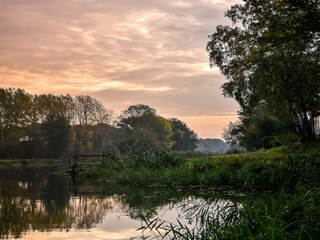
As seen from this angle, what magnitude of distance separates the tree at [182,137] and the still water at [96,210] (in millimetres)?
105386

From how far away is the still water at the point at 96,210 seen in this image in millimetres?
10703

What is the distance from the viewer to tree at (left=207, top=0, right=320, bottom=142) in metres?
17.4

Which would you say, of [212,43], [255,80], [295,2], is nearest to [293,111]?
[255,80]

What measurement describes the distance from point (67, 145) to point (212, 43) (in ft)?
168

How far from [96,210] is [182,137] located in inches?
4654

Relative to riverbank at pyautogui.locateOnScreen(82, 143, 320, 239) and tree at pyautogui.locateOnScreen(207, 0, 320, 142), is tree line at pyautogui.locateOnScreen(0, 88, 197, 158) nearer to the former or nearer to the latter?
tree at pyautogui.locateOnScreen(207, 0, 320, 142)

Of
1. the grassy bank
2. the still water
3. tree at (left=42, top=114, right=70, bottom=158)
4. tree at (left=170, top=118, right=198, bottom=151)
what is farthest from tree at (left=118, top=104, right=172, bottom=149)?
the still water

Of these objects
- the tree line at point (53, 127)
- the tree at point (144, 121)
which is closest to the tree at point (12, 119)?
the tree line at point (53, 127)

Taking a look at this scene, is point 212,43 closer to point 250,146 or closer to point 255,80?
point 255,80

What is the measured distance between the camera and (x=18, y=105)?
77562mm

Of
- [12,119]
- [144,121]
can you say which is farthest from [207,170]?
[144,121]

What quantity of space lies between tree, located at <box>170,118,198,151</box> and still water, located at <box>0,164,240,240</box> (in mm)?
105386

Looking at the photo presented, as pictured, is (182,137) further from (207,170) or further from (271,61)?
(207,170)

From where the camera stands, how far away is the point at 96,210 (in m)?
14.6
